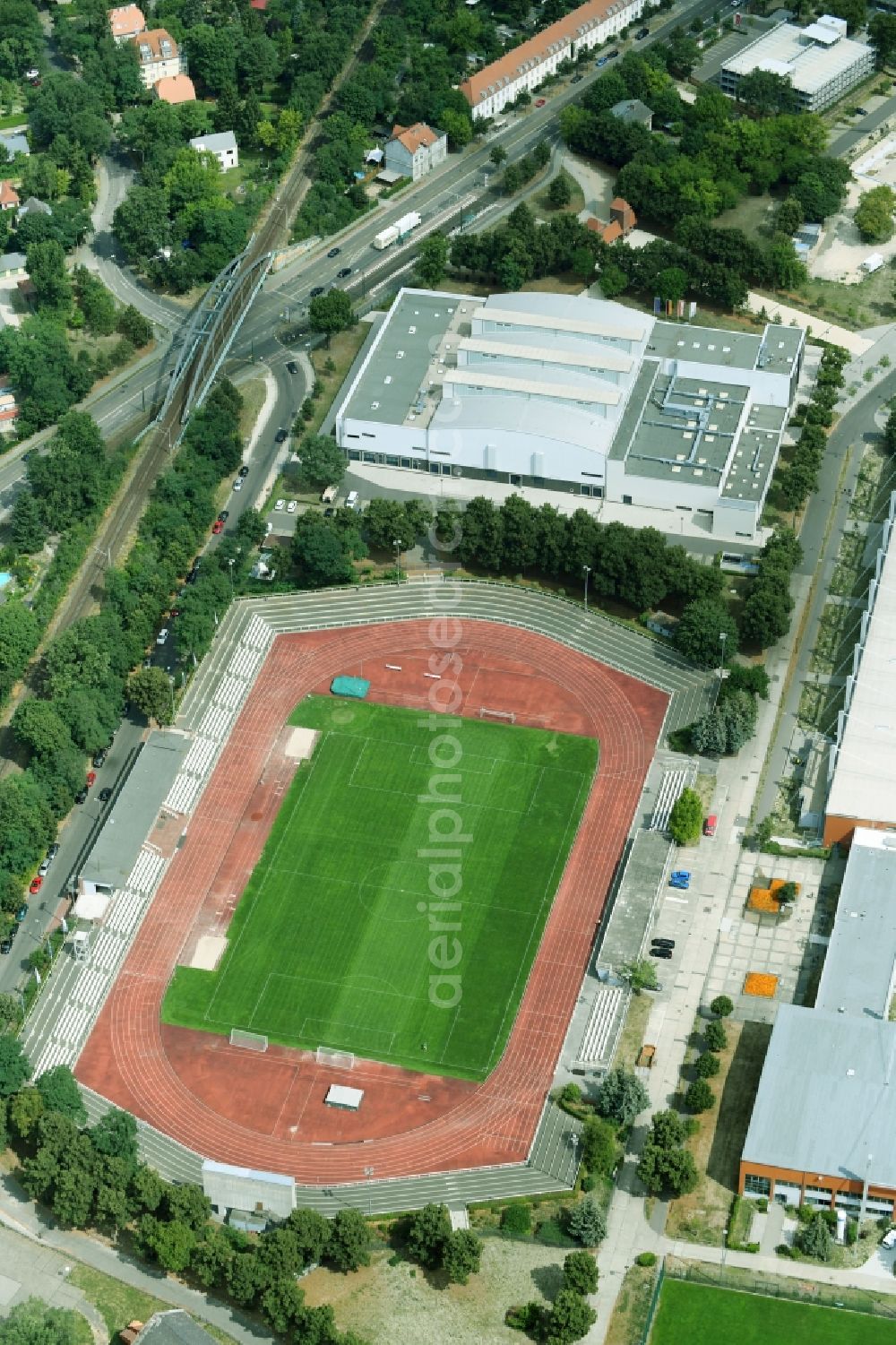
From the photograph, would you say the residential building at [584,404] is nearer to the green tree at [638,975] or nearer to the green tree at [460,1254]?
the green tree at [638,975]

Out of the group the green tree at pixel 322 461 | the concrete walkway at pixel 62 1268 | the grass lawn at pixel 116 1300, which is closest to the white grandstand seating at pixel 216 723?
the green tree at pixel 322 461

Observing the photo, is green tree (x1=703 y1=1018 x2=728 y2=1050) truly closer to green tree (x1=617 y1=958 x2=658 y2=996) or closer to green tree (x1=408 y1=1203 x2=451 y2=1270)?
Result: green tree (x1=617 y1=958 x2=658 y2=996)

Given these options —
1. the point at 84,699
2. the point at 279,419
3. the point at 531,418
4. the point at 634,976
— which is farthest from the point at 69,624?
the point at 634,976

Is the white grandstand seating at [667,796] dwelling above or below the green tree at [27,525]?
below

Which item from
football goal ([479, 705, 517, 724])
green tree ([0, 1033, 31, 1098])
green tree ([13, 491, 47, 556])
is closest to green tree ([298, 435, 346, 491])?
green tree ([13, 491, 47, 556])

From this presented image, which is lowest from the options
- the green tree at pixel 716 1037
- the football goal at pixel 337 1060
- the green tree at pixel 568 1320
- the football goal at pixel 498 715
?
the green tree at pixel 568 1320

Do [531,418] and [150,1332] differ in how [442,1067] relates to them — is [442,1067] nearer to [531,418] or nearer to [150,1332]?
[150,1332]

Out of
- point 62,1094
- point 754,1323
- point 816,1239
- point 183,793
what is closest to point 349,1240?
point 62,1094
